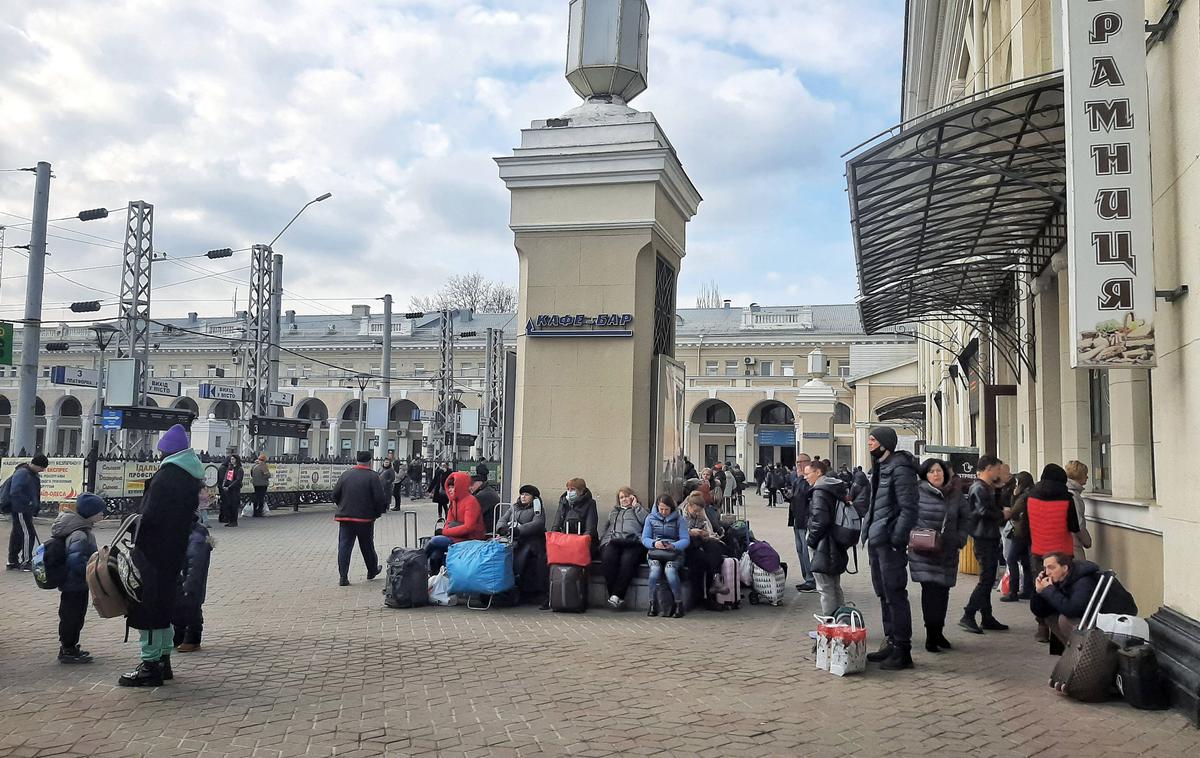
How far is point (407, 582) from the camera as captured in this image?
1030cm

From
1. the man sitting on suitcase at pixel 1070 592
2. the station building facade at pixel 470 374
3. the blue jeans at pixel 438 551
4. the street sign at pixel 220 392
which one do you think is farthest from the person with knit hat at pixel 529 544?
the station building facade at pixel 470 374

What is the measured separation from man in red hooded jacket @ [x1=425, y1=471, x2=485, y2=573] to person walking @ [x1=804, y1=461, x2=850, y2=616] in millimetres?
4012

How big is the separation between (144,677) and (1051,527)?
23.8 ft

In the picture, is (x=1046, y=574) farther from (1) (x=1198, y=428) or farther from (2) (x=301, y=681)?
(2) (x=301, y=681)

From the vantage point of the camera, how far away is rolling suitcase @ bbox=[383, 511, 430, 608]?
10.3m

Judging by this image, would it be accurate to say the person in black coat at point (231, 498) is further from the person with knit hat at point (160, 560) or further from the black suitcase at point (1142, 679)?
the black suitcase at point (1142, 679)

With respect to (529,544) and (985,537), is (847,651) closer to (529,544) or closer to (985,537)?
(985,537)

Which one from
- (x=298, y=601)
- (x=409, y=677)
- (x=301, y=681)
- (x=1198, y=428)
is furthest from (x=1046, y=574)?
(x=298, y=601)

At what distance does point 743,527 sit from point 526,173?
498cm

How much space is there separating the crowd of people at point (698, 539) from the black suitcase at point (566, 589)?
34 cm

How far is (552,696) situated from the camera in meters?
6.46

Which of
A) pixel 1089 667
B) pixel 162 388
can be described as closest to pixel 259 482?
pixel 162 388

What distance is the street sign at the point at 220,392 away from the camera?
1230 inches

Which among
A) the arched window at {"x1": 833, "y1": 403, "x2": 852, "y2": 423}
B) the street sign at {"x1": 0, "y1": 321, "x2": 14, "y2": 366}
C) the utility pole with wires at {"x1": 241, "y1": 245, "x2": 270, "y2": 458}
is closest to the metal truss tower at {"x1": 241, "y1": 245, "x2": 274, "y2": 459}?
the utility pole with wires at {"x1": 241, "y1": 245, "x2": 270, "y2": 458}
